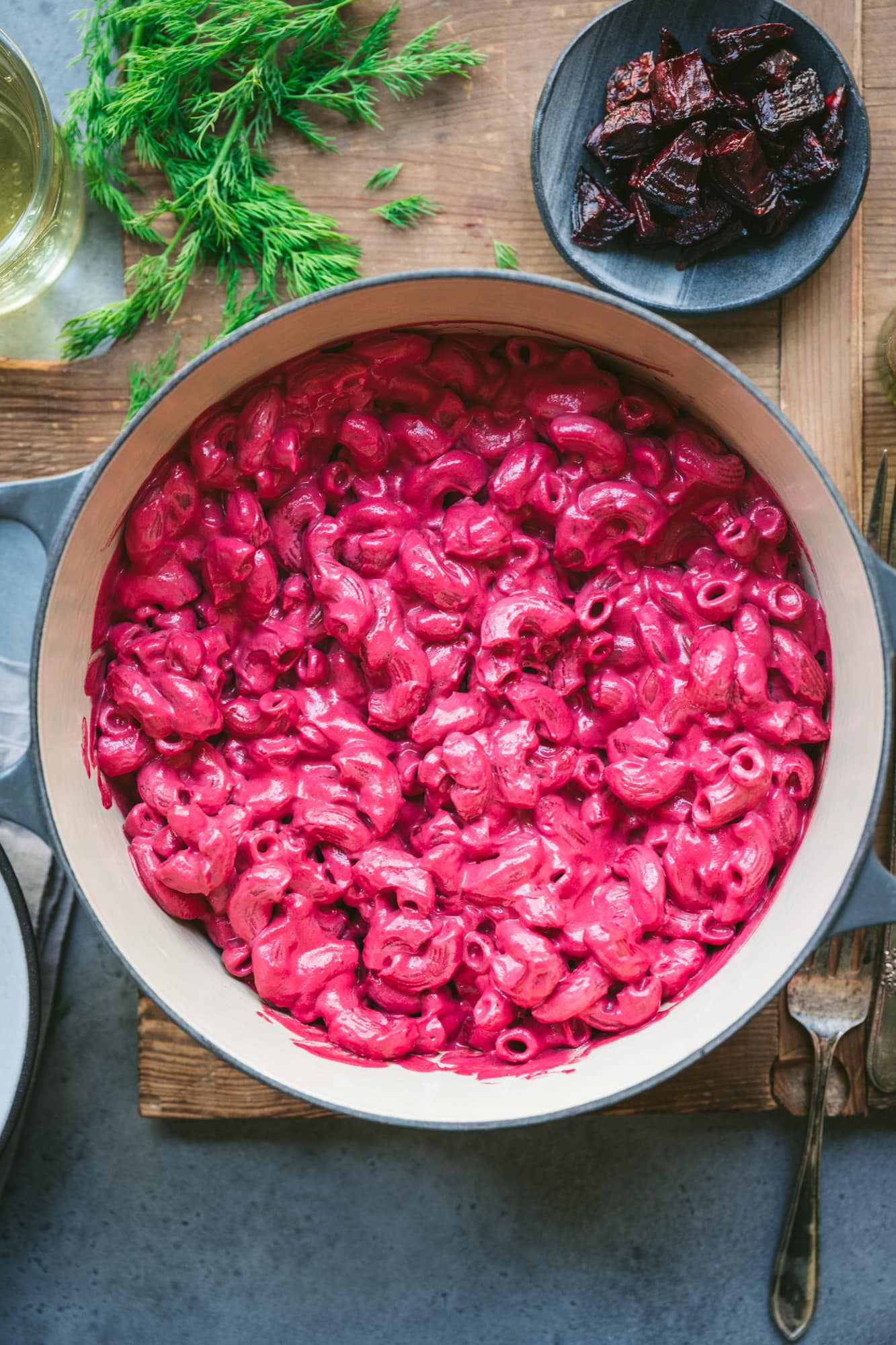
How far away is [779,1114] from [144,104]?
1.88 meters

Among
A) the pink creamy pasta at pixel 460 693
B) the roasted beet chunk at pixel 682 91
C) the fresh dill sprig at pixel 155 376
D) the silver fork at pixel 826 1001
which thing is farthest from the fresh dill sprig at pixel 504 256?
the silver fork at pixel 826 1001

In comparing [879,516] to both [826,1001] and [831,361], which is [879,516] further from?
[826,1001]

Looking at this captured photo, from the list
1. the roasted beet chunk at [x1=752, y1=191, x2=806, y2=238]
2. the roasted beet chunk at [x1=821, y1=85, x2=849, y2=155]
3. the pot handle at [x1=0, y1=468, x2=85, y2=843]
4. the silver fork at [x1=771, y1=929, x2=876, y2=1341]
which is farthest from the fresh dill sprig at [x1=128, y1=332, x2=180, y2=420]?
the silver fork at [x1=771, y1=929, x2=876, y2=1341]

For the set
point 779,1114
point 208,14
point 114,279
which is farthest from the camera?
point 779,1114

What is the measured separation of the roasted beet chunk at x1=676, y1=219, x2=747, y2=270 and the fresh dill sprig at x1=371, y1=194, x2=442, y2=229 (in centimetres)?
37

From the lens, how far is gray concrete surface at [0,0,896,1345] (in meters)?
1.80

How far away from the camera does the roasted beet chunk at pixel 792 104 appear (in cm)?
147

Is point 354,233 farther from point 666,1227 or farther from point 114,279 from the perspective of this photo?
point 666,1227

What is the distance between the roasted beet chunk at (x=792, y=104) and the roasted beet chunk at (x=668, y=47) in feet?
0.47

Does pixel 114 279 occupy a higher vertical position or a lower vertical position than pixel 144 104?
lower

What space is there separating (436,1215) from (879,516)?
136 cm

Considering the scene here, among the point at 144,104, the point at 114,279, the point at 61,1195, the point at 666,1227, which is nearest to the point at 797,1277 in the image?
the point at 666,1227

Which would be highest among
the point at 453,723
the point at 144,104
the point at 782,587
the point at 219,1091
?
the point at 144,104

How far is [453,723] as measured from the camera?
4.83ft
